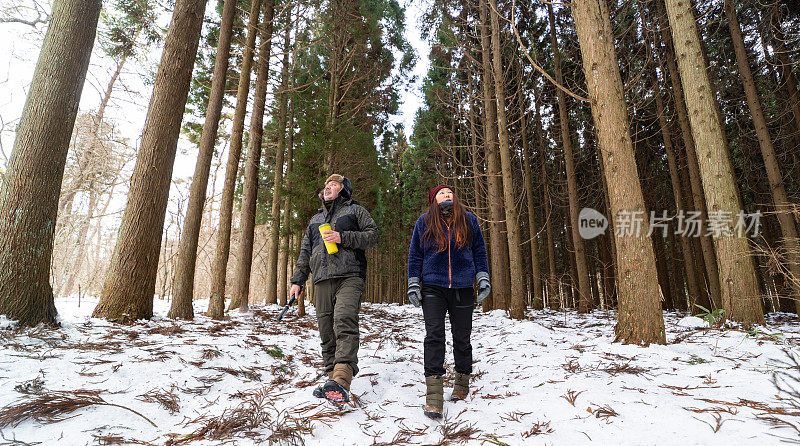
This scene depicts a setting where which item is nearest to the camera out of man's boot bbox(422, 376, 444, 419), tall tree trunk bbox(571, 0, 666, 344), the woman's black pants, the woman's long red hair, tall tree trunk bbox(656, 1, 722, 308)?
man's boot bbox(422, 376, 444, 419)

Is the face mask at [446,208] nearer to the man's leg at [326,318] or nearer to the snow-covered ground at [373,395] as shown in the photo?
the man's leg at [326,318]

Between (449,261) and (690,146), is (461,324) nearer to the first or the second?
(449,261)

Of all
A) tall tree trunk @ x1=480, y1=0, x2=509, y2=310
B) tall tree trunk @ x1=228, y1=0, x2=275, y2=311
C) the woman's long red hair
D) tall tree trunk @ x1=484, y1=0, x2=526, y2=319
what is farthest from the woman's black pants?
tall tree trunk @ x1=228, y1=0, x2=275, y2=311

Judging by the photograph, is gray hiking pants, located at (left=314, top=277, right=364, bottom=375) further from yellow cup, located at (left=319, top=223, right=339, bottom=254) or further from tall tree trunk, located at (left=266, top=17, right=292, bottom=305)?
tall tree trunk, located at (left=266, top=17, right=292, bottom=305)

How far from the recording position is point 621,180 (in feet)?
14.4

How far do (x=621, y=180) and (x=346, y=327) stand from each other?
3890 mm

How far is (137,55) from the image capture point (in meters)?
9.44

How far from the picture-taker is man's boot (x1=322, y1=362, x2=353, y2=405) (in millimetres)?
2525

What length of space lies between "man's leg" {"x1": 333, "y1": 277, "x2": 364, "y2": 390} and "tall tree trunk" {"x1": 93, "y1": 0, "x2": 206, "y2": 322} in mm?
3802

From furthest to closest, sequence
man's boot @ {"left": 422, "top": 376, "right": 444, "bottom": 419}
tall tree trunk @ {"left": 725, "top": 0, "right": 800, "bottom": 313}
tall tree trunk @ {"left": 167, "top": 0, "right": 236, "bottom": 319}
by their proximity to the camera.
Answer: tall tree trunk @ {"left": 725, "top": 0, "right": 800, "bottom": 313}, tall tree trunk @ {"left": 167, "top": 0, "right": 236, "bottom": 319}, man's boot @ {"left": 422, "top": 376, "right": 444, "bottom": 419}

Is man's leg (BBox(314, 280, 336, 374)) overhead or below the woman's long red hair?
below

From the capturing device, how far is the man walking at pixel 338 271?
293 cm

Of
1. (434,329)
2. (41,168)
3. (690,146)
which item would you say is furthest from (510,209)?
(41,168)

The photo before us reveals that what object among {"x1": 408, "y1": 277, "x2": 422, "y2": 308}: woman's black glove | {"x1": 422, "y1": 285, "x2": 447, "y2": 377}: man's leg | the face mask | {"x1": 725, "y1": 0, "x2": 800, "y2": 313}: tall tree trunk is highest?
{"x1": 725, "y1": 0, "x2": 800, "y2": 313}: tall tree trunk
